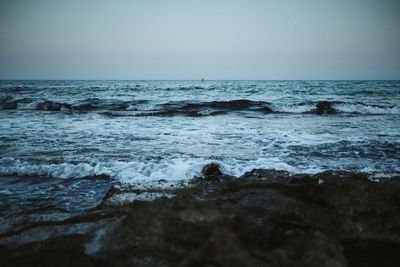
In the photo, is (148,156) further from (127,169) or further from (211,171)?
(211,171)

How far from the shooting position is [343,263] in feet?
4.21

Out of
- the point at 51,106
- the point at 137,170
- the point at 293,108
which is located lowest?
the point at 137,170

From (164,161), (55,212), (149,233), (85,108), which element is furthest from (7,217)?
(85,108)

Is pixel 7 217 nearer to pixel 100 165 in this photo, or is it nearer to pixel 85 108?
pixel 100 165

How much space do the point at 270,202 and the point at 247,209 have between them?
23cm

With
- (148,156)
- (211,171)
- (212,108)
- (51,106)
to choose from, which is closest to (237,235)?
(211,171)

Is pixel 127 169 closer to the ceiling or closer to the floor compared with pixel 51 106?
closer to the floor

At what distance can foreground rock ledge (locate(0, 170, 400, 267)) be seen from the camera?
4.45ft

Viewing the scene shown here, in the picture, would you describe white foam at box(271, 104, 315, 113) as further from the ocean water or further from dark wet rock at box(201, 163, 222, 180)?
dark wet rock at box(201, 163, 222, 180)

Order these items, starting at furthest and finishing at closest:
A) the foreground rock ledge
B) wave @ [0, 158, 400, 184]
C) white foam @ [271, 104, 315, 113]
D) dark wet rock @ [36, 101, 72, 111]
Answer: dark wet rock @ [36, 101, 72, 111], white foam @ [271, 104, 315, 113], wave @ [0, 158, 400, 184], the foreground rock ledge

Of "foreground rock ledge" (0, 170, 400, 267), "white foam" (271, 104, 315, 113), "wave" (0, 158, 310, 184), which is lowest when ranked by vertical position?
"wave" (0, 158, 310, 184)

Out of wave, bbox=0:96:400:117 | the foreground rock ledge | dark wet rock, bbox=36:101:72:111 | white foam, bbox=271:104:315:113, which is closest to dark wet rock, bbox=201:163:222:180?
the foreground rock ledge

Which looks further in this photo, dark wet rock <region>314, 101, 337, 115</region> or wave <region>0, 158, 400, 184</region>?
dark wet rock <region>314, 101, 337, 115</region>

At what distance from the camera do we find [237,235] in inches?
63.4
